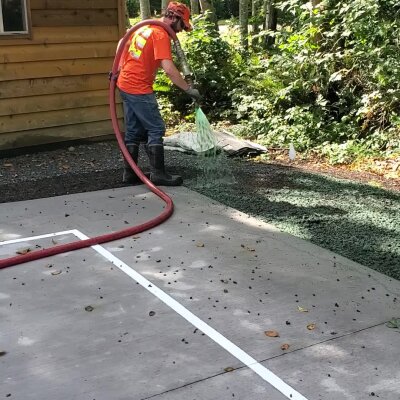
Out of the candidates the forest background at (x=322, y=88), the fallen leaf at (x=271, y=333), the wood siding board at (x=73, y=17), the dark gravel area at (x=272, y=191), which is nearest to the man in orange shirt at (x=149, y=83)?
the dark gravel area at (x=272, y=191)

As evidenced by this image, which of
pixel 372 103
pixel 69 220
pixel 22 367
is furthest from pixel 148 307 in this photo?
pixel 372 103

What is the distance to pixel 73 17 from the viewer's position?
806 centimetres

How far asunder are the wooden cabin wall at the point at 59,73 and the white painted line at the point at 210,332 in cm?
408

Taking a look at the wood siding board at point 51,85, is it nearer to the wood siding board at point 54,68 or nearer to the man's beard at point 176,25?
the wood siding board at point 54,68

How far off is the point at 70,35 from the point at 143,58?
2.72 metres

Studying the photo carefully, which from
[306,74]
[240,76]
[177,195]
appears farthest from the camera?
[240,76]

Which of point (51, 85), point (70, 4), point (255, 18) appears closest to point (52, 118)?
point (51, 85)

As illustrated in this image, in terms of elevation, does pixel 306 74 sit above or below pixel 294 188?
above

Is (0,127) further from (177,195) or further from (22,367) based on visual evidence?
(22,367)

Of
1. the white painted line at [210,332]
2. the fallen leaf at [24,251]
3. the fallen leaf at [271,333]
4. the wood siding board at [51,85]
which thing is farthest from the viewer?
the wood siding board at [51,85]

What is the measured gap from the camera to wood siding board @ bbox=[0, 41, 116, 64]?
7.58 meters

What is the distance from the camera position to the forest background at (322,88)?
26.2 feet

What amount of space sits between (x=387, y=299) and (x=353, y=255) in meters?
0.78

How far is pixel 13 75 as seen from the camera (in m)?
7.63
